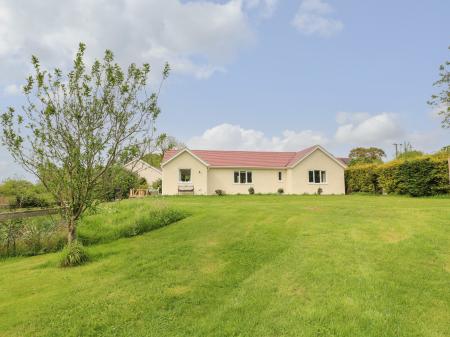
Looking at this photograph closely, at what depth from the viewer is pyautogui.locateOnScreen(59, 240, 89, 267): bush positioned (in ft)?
22.9

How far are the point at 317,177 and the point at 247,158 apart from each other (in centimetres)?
783

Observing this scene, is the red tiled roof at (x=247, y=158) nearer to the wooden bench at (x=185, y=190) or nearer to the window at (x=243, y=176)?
the window at (x=243, y=176)

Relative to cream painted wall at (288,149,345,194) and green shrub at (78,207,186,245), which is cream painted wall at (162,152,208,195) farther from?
green shrub at (78,207,186,245)

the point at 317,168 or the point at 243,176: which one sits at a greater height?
the point at 317,168

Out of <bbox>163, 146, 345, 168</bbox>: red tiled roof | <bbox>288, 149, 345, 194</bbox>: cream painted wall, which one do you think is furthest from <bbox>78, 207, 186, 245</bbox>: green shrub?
<bbox>288, 149, 345, 194</bbox>: cream painted wall

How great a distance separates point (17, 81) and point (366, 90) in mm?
19038

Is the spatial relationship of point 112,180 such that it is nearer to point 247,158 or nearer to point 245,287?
point 245,287

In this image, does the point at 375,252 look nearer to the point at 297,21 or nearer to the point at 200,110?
the point at 297,21

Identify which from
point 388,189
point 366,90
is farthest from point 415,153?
point 366,90

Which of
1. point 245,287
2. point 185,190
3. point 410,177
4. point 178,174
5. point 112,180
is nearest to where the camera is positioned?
point 245,287

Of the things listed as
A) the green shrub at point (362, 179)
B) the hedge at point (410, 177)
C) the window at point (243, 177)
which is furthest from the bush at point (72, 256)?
the green shrub at point (362, 179)

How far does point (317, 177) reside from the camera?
107 ft

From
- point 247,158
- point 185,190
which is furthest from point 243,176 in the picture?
point 185,190

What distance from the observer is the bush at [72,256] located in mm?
6973
